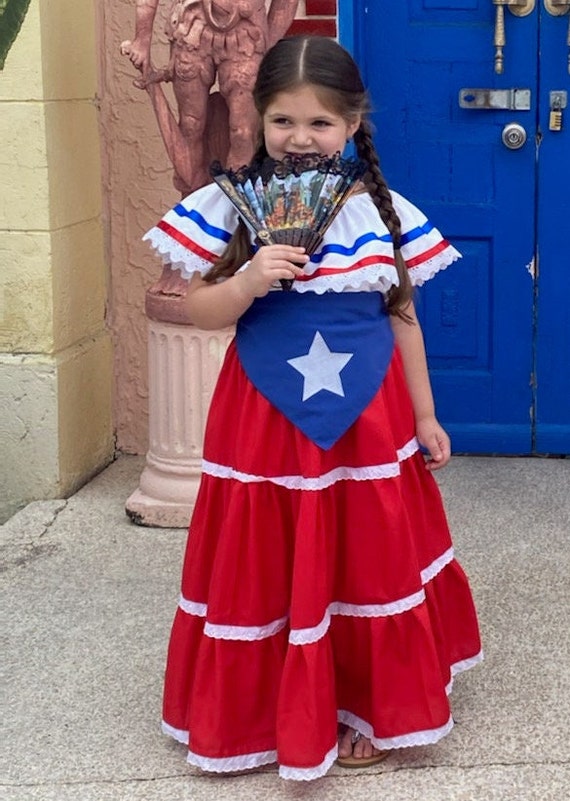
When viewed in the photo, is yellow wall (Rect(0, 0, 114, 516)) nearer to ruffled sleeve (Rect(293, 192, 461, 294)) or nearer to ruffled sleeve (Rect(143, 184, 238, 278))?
ruffled sleeve (Rect(143, 184, 238, 278))

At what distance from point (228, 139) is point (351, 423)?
2081 mm

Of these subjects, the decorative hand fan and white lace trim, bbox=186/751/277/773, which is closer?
the decorative hand fan

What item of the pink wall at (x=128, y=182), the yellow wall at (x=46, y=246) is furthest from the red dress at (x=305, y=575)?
the pink wall at (x=128, y=182)

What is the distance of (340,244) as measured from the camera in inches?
116

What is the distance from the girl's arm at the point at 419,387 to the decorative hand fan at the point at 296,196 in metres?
0.37

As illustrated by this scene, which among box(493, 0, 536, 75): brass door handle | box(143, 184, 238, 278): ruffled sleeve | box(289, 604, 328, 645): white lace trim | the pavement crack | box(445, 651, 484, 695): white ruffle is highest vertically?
box(493, 0, 536, 75): brass door handle

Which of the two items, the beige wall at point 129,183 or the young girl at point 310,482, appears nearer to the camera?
the young girl at point 310,482

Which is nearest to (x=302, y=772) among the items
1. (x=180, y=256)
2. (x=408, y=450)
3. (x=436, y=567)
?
(x=436, y=567)

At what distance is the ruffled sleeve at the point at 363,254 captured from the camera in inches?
115

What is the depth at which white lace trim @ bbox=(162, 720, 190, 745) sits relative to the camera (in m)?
3.13

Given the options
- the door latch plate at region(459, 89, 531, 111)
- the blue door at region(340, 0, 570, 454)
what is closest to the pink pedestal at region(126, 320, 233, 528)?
the blue door at region(340, 0, 570, 454)

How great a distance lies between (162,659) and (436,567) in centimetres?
92

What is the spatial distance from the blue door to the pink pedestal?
105cm

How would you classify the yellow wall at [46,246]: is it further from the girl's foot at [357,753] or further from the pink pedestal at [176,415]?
the girl's foot at [357,753]
